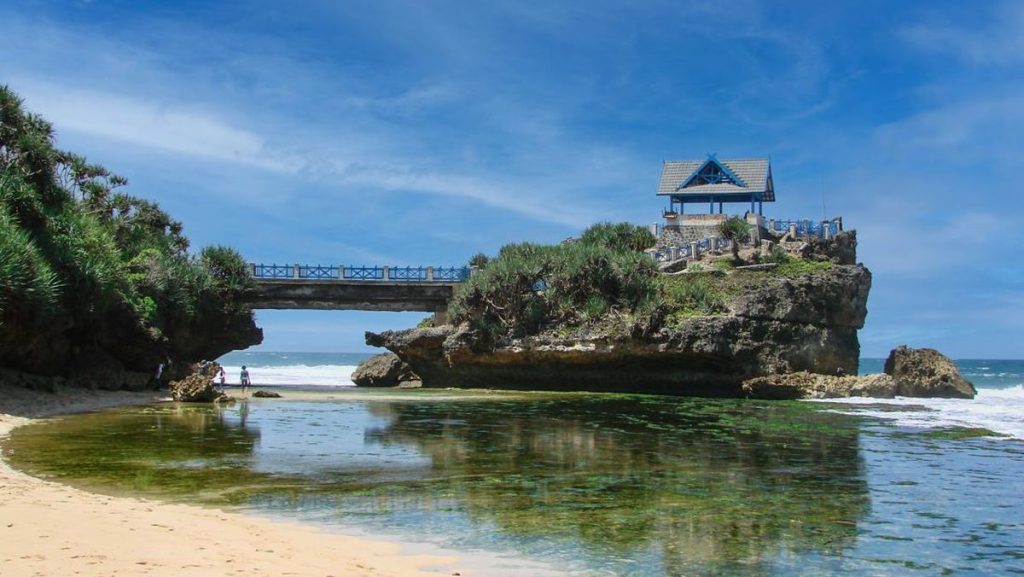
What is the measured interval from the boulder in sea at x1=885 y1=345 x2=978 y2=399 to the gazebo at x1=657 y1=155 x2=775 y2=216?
56.5 feet

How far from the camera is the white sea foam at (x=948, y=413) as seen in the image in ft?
77.5

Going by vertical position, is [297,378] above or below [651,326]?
below

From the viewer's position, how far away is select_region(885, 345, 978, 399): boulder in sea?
3784 centimetres

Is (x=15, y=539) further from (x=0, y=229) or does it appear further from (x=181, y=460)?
(x=0, y=229)

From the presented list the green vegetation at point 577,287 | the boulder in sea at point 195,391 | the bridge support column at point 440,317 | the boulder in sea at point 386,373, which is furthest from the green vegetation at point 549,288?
the boulder in sea at point 195,391

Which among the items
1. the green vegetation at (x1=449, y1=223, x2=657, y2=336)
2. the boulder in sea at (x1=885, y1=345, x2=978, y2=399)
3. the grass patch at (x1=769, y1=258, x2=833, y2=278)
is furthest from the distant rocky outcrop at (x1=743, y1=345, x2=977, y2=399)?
the green vegetation at (x1=449, y1=223, x2=657, y2=336)

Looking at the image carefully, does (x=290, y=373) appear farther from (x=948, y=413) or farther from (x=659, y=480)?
(x=659, y=480)

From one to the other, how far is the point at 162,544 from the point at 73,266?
2288cm

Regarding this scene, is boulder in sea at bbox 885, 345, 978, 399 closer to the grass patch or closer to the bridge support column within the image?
the grass patch

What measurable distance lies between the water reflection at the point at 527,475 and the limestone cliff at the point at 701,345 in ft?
46.2

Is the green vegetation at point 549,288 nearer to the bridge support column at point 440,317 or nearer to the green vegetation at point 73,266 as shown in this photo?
the bridge support column at point 440,317

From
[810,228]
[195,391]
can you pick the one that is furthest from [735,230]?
[195,391]

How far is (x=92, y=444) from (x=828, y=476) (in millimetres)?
14133

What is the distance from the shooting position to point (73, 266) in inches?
1076
